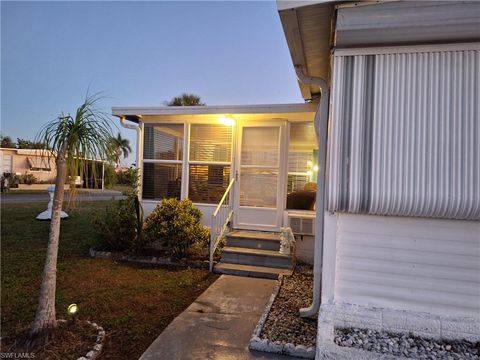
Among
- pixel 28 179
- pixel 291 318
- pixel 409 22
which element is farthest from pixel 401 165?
pixel 28 179

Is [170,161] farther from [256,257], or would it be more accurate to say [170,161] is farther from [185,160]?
[256,257]

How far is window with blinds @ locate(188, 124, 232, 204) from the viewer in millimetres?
6559

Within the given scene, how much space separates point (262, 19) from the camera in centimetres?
1088

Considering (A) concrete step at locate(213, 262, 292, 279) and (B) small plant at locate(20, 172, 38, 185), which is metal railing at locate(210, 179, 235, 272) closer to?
(A) concrete step at locate(213, 262, 292, 279)

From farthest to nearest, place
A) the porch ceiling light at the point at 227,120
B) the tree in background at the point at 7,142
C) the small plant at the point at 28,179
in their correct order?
the tree in background at the point at 7,142, the small plant at the point at 28,179, the porch ceiling light at the point at 227,120

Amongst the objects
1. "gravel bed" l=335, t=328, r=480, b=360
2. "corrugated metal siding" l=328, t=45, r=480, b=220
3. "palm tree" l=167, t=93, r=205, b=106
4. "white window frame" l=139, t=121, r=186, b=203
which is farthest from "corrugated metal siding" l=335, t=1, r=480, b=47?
"palm tree" l=167, t=93, r=205, b=106

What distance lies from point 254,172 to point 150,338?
3895 mm

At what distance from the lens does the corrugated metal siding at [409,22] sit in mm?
2395

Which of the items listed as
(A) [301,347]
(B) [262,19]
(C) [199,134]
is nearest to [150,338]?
(A) [301,347]

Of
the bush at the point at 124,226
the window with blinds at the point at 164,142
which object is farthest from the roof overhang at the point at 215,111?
the bush at the point at 124,226

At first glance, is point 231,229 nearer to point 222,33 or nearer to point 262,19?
point 262,19

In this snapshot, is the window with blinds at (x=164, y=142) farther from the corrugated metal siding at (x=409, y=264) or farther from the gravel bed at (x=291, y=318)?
the corrugated metal siding at (x=409, y=264)

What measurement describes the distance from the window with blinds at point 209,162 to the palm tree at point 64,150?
361cm

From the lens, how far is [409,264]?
2.77 m
